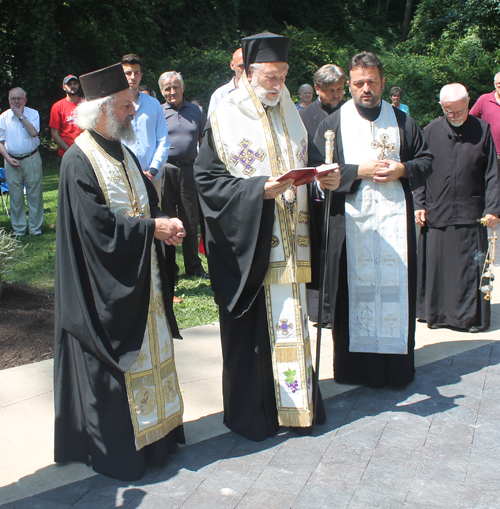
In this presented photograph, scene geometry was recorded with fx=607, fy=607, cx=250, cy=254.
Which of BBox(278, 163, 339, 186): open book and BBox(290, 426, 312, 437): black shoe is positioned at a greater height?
BBox(278, 163, 339, 186): open book

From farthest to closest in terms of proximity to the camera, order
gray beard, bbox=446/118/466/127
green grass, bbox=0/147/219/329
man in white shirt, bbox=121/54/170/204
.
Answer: man in white shirt, bbox=121/54/170/204
green grass, bbox=0/147/219/329
gray beard, bbox=446/118/466/127

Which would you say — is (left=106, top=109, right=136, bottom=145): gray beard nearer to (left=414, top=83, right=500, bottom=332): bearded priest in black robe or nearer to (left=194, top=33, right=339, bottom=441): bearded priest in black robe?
(left=194, top=33, right=339, bottom=441): bearded priest in black robe

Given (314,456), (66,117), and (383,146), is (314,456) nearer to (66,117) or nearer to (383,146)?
(383,146)

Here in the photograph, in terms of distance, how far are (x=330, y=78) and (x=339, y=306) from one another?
2837 mm

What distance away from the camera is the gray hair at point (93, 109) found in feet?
10.8

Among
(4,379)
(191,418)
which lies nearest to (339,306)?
(191,418)

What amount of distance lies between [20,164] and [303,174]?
286 inches

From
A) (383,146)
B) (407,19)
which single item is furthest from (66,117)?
(407,19)

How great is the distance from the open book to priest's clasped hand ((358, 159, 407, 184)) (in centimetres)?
78

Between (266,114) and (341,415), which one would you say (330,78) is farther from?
(341,415)

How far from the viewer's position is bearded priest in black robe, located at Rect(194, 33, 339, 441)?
366 cm

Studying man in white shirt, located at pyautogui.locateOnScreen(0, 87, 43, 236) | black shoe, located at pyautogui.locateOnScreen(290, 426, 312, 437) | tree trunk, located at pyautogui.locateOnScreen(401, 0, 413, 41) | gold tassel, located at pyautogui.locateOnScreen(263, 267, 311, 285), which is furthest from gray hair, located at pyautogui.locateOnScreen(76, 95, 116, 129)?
tree trunk, located at pyautogui.locateOnScreen(401, 0, 413, 41)

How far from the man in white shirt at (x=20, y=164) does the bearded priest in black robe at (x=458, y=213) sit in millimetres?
6139

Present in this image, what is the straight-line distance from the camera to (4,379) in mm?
4543
